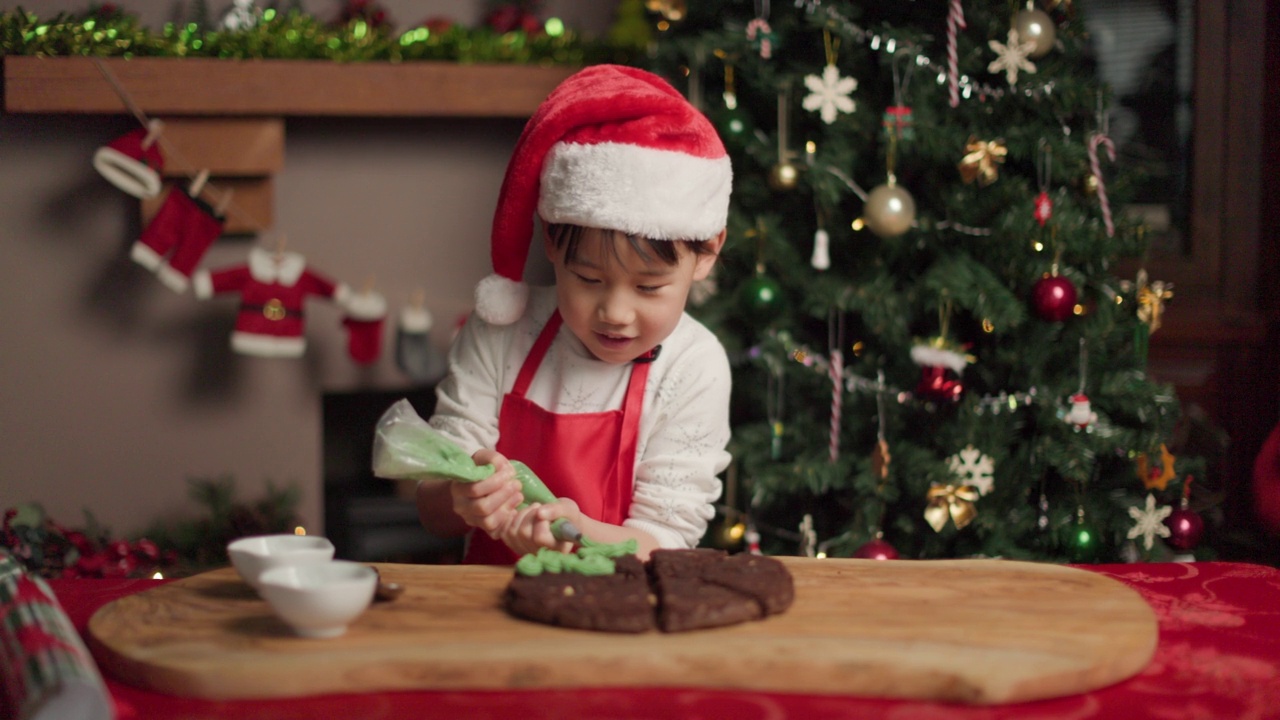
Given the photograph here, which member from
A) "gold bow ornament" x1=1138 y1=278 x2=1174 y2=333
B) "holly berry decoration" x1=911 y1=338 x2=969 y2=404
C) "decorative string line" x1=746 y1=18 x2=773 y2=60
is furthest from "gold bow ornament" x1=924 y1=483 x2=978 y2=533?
"decorative string line" x1=746 y1=18 x2=773 y2=60

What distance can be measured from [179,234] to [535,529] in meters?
→ 1.59

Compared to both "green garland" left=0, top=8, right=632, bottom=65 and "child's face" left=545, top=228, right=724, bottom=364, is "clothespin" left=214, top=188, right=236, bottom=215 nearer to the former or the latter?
"green garland" left=0, top=8, right=632, bottom=65

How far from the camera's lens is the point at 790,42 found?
232cm

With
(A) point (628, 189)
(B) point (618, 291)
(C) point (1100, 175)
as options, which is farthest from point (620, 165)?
(C) point (1100, 175)

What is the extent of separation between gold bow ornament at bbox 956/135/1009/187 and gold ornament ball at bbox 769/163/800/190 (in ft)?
1.07

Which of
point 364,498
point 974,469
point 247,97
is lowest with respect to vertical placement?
point 364,498

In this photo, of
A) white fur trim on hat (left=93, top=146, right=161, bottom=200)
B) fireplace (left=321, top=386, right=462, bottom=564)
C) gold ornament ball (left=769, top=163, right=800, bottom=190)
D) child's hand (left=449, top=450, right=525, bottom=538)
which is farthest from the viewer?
fireplace (left=321, top=386, right=462, bottom=564)

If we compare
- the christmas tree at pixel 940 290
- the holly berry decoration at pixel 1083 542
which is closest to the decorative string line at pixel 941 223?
the christmas tree at pixel 940 290

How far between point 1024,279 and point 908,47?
513mm

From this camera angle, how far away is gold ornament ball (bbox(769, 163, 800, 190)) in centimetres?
220

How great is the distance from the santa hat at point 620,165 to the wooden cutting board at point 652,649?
483mm

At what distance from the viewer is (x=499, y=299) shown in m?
1.52

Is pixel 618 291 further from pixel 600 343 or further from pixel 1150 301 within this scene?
pixel 1150 301

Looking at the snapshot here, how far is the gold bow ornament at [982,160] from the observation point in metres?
2.05
